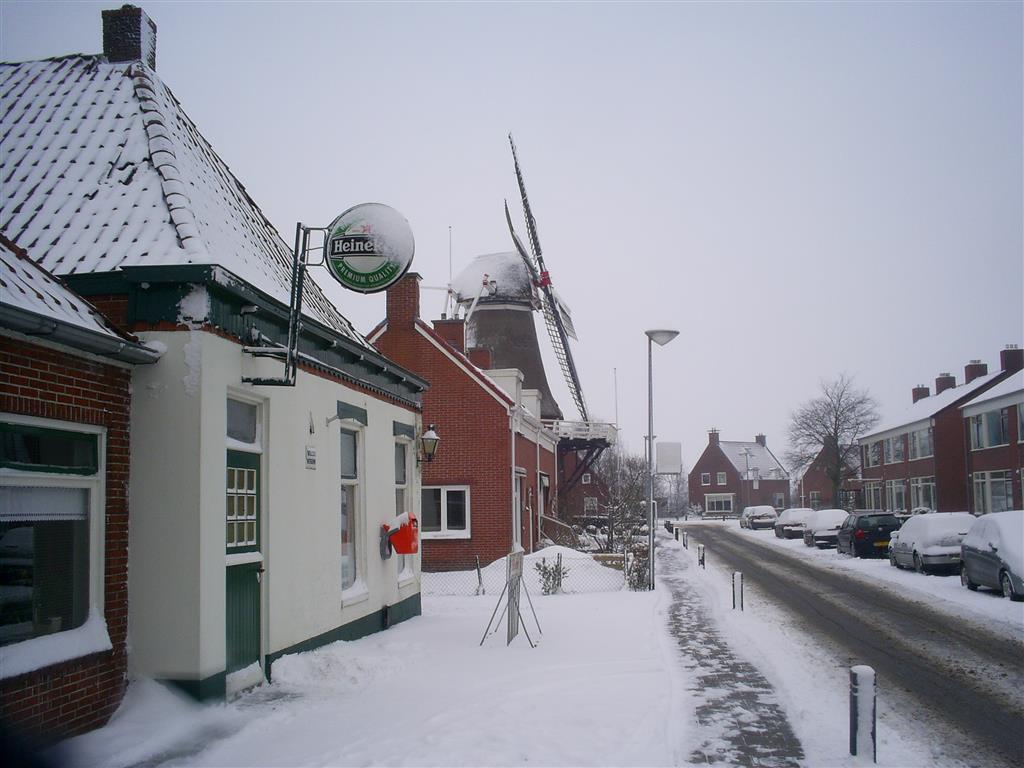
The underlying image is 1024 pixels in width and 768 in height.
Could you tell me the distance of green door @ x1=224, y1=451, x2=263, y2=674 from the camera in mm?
8844

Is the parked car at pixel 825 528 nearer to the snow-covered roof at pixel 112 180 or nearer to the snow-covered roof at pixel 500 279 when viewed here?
the snow-covered roof at pixel 500 279

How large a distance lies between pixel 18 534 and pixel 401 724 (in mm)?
3583

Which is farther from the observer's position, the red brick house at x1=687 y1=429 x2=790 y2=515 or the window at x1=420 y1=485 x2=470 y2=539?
the red brick house at x1=687 y1=429 x2=790 y2=515

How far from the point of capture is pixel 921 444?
5494 cm

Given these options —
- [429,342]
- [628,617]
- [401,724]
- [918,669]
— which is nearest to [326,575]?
[401,724]

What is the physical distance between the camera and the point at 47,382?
7031 millimetres

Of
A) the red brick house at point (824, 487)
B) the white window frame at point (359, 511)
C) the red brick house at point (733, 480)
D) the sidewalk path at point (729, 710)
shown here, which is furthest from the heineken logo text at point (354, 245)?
the red brick house at point (733, 480)

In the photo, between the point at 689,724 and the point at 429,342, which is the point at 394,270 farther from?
the point at 429,342

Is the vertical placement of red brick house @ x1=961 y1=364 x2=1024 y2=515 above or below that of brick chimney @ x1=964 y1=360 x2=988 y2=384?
below

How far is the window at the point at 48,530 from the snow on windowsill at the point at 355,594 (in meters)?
4.73

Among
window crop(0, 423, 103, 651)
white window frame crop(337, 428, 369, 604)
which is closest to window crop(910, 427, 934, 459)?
white window frame crop(337, 428, 369, 604)

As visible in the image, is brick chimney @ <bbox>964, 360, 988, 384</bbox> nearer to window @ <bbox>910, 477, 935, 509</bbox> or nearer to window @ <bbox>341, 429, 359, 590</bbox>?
window @ <bbox>910, 477, 935, 509</bbox>

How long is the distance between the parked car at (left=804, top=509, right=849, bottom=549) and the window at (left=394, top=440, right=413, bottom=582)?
89.7ft

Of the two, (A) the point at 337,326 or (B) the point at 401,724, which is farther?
(A) the point at 337,326
